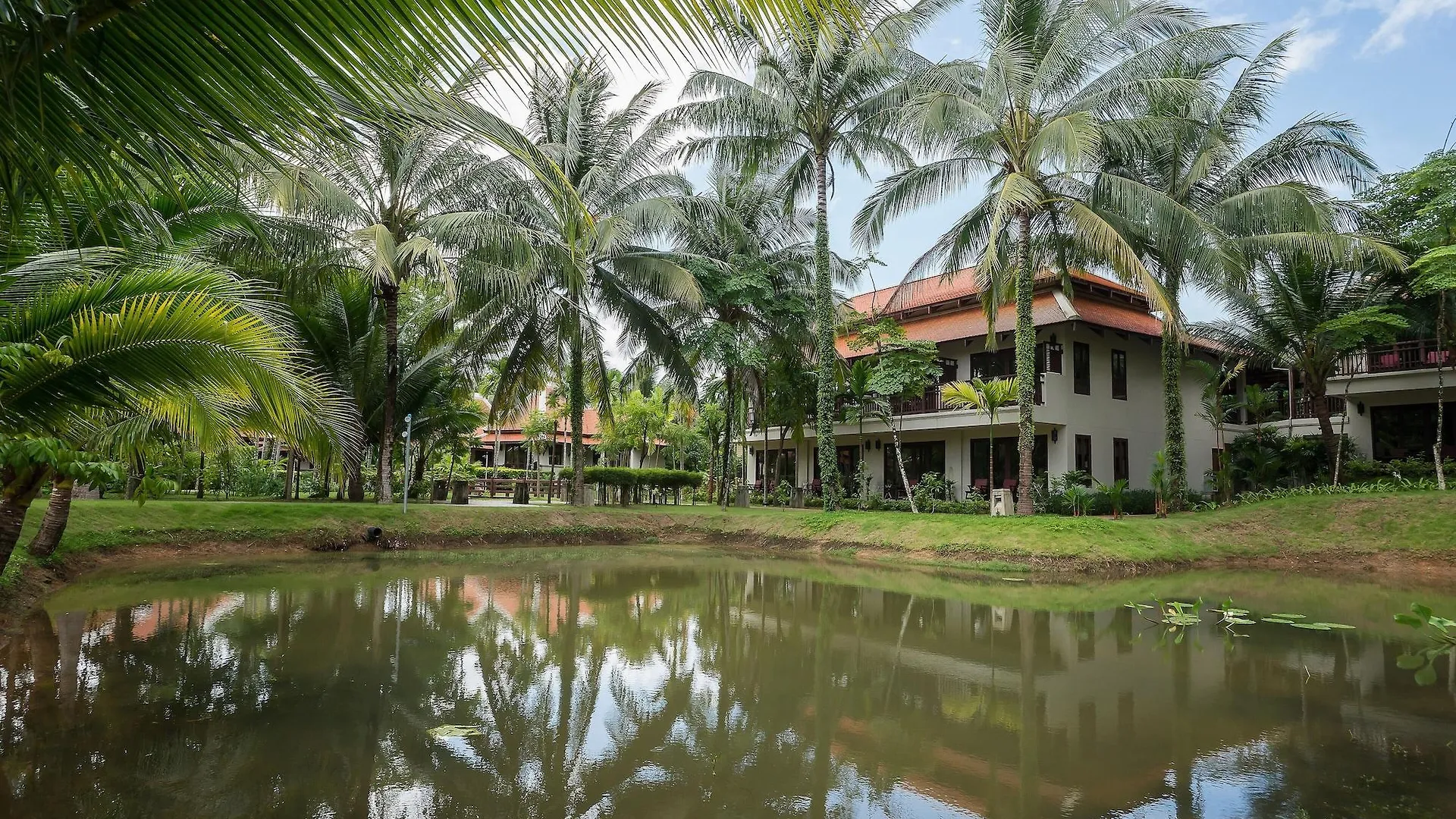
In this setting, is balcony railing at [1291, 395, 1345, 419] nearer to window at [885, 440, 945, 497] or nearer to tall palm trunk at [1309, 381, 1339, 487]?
tall palm trunk at [1309, 381, 1339, 487]

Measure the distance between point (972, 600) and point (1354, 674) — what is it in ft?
15.1

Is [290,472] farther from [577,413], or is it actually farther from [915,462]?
[915,462]

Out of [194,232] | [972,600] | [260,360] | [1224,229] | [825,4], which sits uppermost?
[1224,229]

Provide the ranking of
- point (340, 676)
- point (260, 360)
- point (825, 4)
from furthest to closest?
point (340, 676), point (260, 360), point (825, 4)

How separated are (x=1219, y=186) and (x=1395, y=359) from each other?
698cm

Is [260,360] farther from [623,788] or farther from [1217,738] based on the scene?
[1217,738]

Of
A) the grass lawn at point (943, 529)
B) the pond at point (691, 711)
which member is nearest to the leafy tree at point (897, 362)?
the grass lawn at point (943, 529)

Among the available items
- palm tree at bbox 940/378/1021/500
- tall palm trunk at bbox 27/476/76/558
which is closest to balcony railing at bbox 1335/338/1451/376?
palm tree at bbox 940/378/1021/500

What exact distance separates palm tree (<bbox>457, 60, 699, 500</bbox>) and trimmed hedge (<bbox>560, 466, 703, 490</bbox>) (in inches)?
51.4

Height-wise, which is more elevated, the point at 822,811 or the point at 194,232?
the point at 194,232

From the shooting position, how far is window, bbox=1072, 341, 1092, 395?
21.8 m

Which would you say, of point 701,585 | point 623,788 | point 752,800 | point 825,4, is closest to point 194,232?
point 623,788

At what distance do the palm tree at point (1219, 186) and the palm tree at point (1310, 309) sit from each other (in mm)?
1175

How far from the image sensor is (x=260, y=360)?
3.44 m
